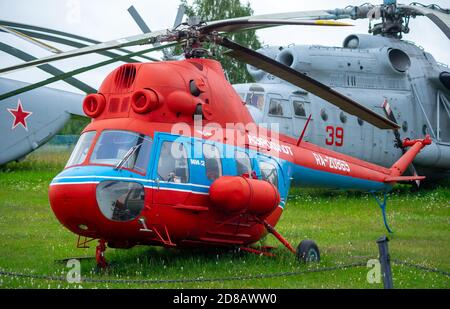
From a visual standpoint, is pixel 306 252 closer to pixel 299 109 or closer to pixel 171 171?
pixel 171 171

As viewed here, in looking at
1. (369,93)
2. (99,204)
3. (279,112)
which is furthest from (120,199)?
(369,93)

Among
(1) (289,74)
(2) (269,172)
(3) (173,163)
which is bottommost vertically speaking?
(2) (269,172)

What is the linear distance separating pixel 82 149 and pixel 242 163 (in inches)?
89.0

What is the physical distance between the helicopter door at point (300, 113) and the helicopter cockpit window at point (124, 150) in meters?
9.32

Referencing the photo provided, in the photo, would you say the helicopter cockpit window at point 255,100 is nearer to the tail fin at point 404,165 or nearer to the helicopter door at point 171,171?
the tail fin at point 404,165

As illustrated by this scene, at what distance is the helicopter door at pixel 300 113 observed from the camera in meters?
18.0

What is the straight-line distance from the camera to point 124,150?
8977mm

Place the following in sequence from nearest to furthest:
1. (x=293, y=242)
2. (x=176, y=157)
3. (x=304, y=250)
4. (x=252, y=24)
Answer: (x=252, y=24) < (x=176, y=157) < (x=304, y=250) < (x=293, y=242)

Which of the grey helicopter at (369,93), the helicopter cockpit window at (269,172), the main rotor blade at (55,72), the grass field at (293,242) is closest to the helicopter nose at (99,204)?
the grass field at (293,242)

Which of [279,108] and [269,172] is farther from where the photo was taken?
[279,108]

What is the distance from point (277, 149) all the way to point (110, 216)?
11.1 ft

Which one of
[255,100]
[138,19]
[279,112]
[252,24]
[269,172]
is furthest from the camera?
[279,112]

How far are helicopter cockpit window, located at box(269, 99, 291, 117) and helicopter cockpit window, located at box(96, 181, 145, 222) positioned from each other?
9.22m
